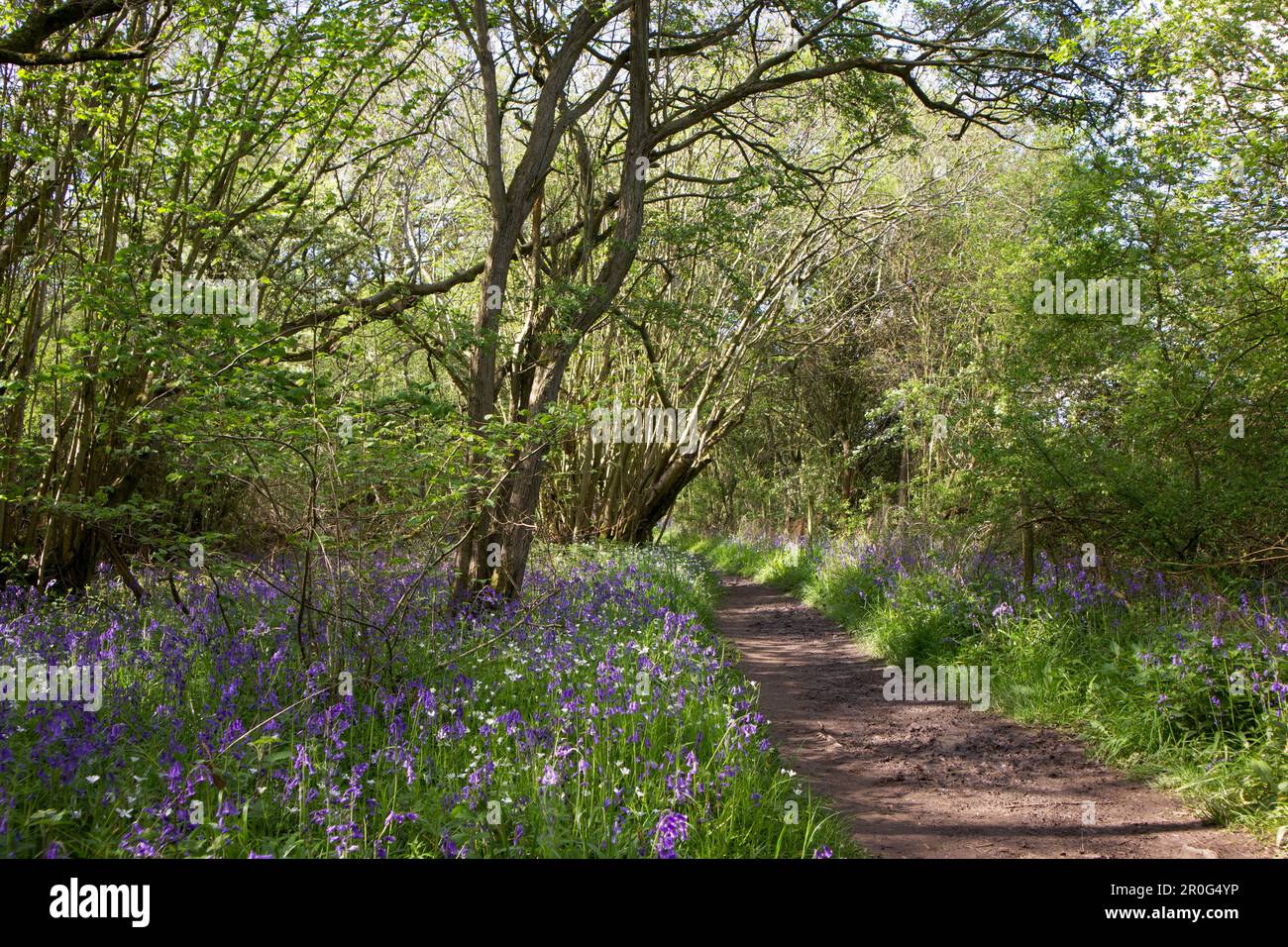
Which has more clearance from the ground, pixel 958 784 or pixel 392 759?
pixel 392 759

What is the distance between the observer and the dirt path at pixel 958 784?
4438mm

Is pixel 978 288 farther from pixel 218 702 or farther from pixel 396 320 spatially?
pixel 218 702

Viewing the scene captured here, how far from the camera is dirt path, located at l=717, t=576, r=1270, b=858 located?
444 centimetres

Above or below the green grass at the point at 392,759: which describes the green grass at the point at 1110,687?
below

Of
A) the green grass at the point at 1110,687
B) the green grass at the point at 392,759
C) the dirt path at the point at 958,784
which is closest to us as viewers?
the green grass at the point at 392,759

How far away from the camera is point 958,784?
5.51 meters

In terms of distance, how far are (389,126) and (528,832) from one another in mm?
10330

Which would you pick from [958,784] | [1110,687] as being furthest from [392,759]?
[1110,687]

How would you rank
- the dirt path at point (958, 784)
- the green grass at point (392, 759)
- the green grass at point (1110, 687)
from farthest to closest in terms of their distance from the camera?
the green grass at point (1110, 687) → the dirt path at point (958, 784) → the green grass at point (392, 759)

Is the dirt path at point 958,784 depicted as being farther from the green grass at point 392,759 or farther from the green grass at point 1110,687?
the green grass at point 392,759

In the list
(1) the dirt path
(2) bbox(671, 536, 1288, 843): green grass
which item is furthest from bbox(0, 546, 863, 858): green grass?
(2) bbox(671, 536, 1288, 843): green grass

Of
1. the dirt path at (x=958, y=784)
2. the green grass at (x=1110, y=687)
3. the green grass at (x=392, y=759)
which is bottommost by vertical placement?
the dirt path at (x=958, y=784)

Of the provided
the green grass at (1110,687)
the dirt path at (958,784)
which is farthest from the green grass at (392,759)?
the green grass at (1110,687)

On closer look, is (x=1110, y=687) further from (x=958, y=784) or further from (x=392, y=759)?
(x=392, y=759)
